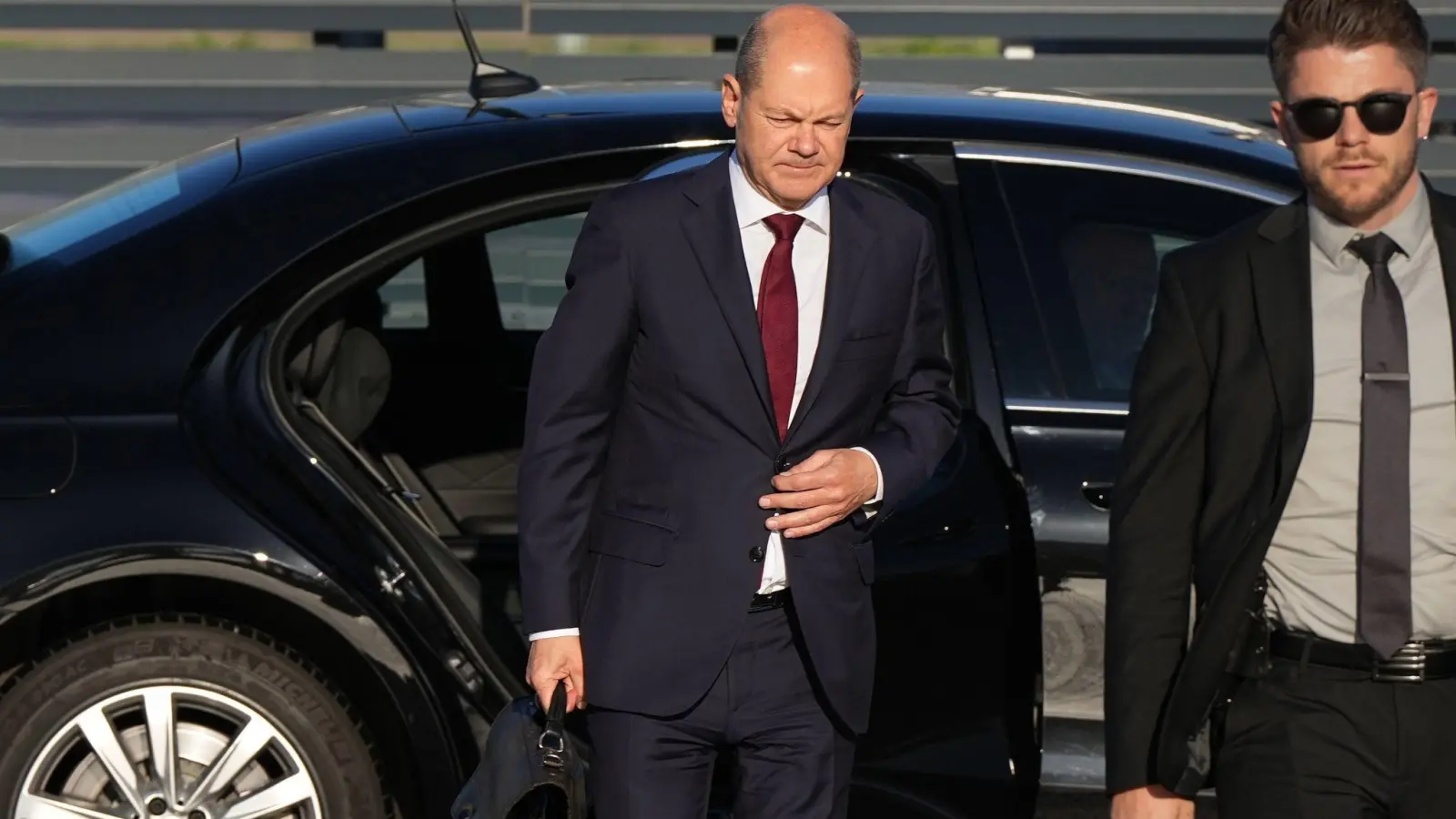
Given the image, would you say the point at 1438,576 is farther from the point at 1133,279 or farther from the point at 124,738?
the point at 124,738

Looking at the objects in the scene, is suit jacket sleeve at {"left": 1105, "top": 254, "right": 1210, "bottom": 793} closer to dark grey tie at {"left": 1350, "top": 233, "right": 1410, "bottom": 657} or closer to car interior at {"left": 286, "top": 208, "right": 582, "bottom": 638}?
dark grey tie at {"left": 1350, "top": 233, "right": 1410, "bottom": 657}

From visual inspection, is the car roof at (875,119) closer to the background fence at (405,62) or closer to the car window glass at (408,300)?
the car window glass at (408,300)

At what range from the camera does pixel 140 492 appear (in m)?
3.66

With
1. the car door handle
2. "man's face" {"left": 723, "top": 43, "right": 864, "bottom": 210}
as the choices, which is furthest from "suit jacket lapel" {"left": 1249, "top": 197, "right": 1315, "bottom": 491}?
the car door handle

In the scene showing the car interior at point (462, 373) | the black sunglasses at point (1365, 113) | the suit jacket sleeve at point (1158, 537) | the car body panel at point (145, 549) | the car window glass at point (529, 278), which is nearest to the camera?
the black sunglasses at point (1365, 113)

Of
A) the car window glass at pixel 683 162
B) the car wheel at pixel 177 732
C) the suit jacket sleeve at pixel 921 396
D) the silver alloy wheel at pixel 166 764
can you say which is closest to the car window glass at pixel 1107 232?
the car window glass at pixel 683 162

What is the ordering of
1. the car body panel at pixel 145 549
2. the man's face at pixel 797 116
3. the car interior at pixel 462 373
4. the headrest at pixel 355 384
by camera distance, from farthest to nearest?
the car interior at pixel 462 373, the headrest at pixel 355 384, the car body panel at pixel 145 549, the man's face at pixel 797 116

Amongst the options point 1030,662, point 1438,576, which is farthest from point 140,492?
point 1438,576

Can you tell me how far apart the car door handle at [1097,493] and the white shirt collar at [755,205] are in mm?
946

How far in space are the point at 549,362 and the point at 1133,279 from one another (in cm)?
148

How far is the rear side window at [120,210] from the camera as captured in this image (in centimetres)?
392

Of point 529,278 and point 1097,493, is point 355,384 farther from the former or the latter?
point 1097,493

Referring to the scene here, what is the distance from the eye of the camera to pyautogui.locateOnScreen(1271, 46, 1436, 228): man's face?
102 inches

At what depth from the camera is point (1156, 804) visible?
271 cm
